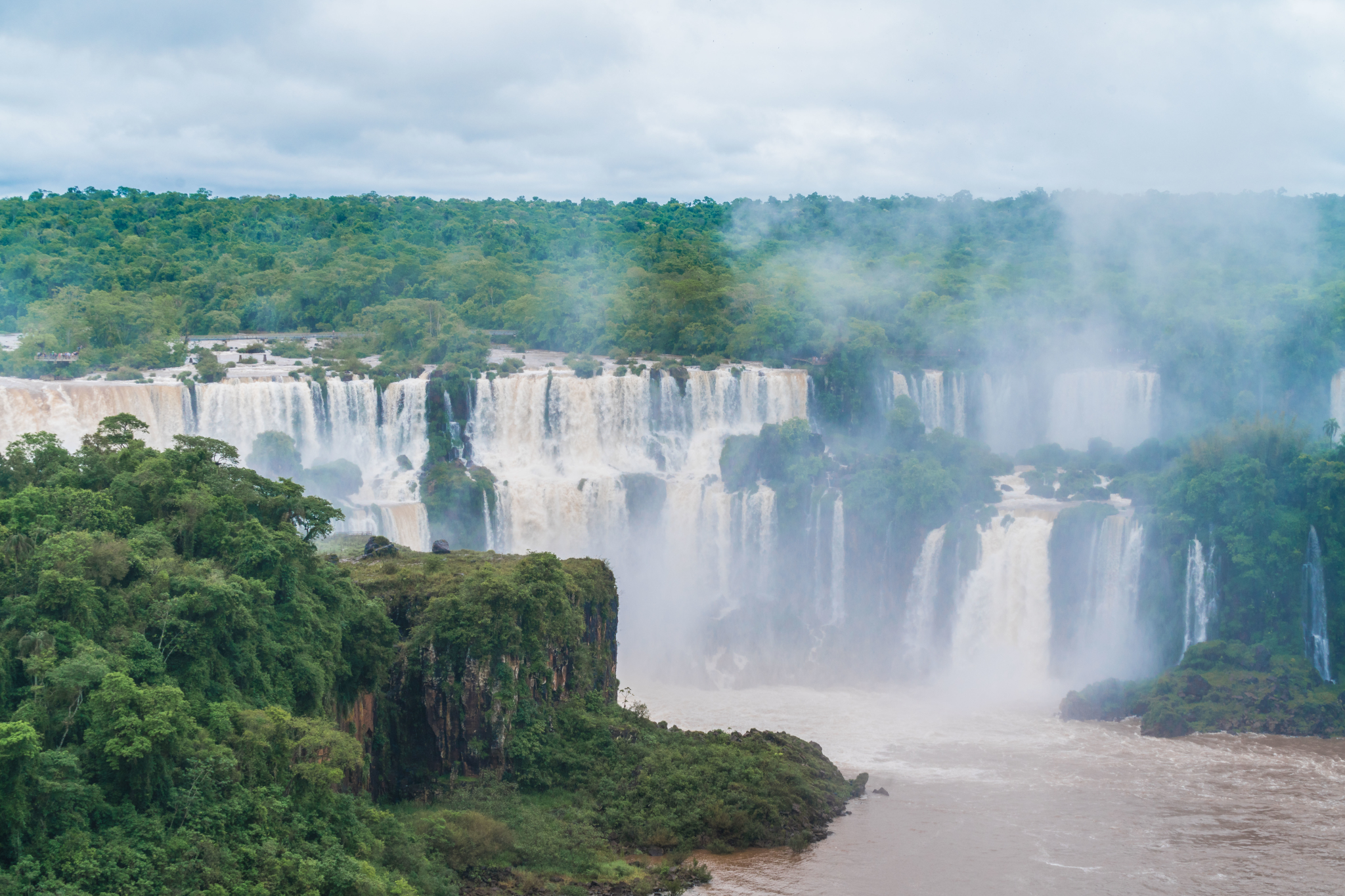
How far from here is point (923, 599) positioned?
47.5m

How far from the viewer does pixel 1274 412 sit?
180 ft

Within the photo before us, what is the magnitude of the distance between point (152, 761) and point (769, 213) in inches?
3409

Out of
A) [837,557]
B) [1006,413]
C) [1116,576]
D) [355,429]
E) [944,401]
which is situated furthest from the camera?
[1006,413]

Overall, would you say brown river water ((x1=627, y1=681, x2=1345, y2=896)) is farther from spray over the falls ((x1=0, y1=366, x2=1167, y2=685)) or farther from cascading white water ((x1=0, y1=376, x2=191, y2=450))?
cascading white water ((x1=0, y1=376, x2=191, y2=450))

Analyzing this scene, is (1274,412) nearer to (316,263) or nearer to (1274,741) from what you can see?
(1274,741)

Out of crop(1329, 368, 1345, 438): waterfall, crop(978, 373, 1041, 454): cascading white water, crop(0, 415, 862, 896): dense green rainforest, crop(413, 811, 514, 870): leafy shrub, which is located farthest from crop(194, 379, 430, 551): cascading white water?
crop(1329, 368, 1345, 438): waterfall

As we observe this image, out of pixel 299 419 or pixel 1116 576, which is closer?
pixel 1116 576

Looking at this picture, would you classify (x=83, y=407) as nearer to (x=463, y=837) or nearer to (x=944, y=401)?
(x=463, y=837)

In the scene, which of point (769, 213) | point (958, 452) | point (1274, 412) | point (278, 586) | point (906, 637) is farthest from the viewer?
point (769, 213)

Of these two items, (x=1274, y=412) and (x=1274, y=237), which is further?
(x=1274, y=237)

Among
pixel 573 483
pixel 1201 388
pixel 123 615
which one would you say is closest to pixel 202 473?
pixel 123 615

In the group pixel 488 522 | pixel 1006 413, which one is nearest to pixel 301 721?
pixel 488 522

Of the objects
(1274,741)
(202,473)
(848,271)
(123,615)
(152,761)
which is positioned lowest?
(1274,741)

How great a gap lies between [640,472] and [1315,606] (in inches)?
901
